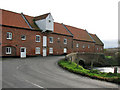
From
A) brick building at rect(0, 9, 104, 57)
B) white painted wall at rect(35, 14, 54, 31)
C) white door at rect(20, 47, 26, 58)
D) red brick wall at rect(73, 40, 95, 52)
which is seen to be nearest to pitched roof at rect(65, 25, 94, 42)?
red brick wall at rect(73, 40, 95, 52)

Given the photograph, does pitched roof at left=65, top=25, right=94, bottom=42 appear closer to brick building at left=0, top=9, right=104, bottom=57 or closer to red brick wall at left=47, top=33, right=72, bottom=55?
brick building at left=0, top=9, right=104, bottom=57

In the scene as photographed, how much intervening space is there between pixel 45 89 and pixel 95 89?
3.69 m

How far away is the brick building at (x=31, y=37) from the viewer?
82.0ft

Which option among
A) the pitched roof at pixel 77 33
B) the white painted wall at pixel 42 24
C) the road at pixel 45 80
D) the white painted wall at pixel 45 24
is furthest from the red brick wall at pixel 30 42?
the road at pixel 45 80

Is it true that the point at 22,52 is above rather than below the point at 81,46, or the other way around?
below

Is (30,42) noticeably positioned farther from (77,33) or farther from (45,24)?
(77,33)

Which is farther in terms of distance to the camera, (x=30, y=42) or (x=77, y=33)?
(x=77, y=33)

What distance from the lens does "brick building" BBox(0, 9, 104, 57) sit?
25.0 metres

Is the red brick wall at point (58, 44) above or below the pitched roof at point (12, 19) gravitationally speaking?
below

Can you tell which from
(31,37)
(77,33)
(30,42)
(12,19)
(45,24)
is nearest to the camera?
(12,19)

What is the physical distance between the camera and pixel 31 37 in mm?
28844

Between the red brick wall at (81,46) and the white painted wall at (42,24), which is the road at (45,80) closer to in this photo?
the white painted wall at (42,24)

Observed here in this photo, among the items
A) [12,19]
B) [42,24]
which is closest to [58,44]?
[42,24]

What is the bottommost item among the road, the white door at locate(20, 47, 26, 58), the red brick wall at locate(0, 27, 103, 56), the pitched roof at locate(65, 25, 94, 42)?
the road
